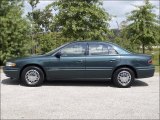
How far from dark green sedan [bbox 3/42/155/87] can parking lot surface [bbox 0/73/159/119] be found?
1.02ft

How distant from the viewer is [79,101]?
8.84 metres

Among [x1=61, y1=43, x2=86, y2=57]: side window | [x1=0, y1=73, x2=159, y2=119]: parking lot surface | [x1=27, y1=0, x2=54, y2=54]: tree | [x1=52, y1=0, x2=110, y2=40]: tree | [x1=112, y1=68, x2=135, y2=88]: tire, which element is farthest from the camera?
[x1=27, y1=0, x2=54, y2=54]: tree

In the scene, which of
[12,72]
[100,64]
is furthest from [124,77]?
[12,72]

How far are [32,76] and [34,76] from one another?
62 millimetres

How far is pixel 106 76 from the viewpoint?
11195 millimetres

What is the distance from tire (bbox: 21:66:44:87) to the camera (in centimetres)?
1105

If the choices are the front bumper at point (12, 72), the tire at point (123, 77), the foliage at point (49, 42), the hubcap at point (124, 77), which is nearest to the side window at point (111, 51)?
the tire at point (123, 77)

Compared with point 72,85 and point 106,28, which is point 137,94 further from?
point 106,28

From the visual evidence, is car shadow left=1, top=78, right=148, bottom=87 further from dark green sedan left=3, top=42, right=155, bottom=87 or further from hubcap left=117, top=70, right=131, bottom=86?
hubcap left=117, top=70, right=131, bottom=86

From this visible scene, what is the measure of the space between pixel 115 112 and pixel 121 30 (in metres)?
13.7

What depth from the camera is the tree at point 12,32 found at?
16969 millimetres

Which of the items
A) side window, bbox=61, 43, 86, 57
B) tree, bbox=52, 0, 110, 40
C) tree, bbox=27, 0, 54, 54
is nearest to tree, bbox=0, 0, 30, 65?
tree, bbox=52, 0, 110, 40

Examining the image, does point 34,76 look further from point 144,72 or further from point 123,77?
point 144,72

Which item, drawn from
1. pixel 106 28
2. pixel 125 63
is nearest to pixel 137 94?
pixel 125 63
